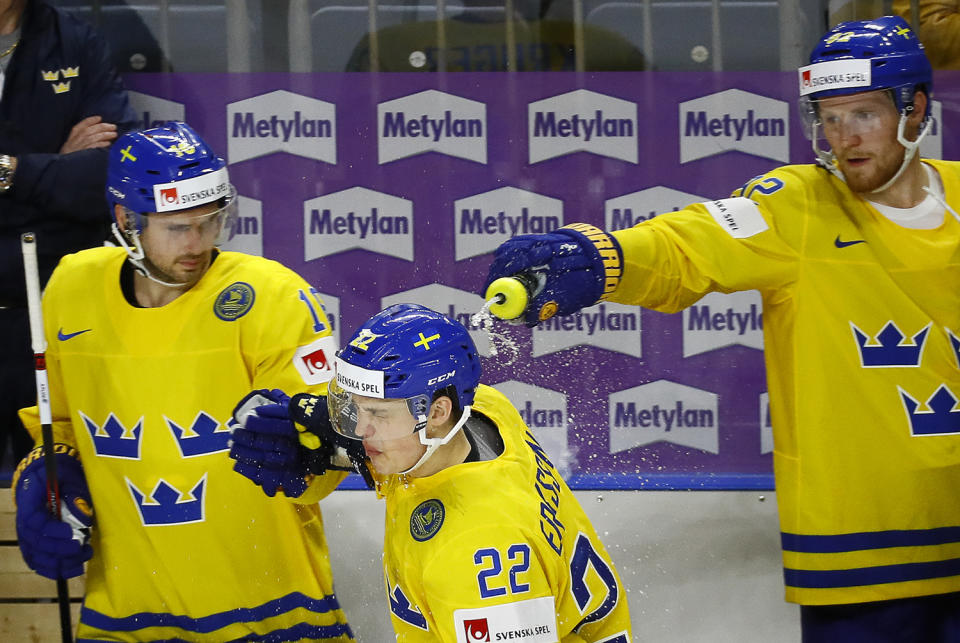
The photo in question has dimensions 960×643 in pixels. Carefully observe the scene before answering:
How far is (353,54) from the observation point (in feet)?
14.5

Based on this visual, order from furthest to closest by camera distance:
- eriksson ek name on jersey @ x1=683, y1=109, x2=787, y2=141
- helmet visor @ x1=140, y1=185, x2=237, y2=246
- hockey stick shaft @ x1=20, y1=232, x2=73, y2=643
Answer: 1. eriksson ek name on jersey @ x1=683, y1=109, x2=787, y2=141
2. helmet visor @ x1=140, y1=185, x2=237, y2=246
3. hockey stick shaft @ x1=20, y1=232, x2=73, y2=643

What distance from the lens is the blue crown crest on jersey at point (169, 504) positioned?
9.63ft

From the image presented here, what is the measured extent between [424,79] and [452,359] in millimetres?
2170

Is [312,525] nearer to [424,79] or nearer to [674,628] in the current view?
[674,628]

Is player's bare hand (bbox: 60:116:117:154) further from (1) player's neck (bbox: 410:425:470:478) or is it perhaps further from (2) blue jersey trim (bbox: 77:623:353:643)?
(1) player's neck (bbox: 410:425:470:478)

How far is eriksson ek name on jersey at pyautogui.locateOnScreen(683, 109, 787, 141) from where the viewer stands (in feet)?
14.3

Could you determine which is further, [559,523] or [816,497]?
[816,497]

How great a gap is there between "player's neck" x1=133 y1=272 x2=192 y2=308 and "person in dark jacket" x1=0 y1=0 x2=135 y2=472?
0.96 meters

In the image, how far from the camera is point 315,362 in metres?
2.94

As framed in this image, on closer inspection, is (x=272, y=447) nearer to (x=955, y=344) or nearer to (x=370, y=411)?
(x=370, y=411)

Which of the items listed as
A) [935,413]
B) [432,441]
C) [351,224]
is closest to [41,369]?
[432,441]

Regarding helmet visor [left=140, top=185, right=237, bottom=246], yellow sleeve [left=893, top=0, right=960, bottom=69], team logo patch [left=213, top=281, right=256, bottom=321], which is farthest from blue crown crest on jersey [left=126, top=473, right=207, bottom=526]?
yellow sleeve [left=893, top=0, right=960, bottom=69]

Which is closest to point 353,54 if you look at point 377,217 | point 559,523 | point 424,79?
point 424,79

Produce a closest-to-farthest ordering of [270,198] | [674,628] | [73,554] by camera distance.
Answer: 1. [73,554]
2. [674,628]
3. [270,198]
